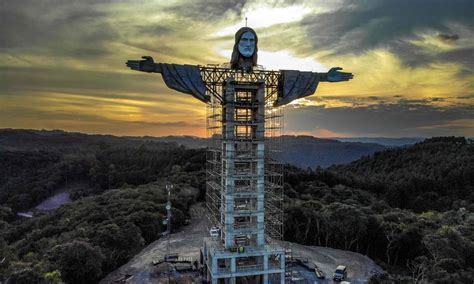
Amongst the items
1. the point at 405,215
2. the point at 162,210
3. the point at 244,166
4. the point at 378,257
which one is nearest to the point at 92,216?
the point at 162,210

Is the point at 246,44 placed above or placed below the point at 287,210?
above

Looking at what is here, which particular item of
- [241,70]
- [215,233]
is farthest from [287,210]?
[241,70]

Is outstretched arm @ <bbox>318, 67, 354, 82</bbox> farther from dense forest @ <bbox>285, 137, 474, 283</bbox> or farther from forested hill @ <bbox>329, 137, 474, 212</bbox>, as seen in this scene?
forested hill @ <bbox>329, 137, 474, 212</bbox>

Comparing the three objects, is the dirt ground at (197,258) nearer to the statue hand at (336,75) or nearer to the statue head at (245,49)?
the statue hand at (336,75)

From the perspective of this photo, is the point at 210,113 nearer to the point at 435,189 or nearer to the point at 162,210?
the point at 162,210

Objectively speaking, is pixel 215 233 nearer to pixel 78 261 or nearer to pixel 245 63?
pixel 78 261

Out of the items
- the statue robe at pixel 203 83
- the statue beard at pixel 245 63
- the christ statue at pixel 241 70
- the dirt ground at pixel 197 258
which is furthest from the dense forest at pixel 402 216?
the statue beard at pixel 245 63
